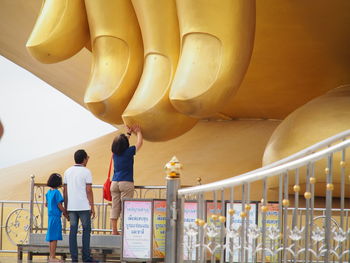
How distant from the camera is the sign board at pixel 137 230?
10.1 m

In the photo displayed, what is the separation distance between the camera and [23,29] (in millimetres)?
19000

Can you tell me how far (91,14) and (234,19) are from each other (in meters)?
2.15

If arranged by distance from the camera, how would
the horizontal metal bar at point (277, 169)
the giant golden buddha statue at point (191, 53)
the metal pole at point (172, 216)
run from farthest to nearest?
the giant golden buddha statue at point (191, 53), the metal pole at point (172, 216), the horizontal metal bar at point (277, 169)

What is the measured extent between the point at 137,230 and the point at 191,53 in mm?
2722

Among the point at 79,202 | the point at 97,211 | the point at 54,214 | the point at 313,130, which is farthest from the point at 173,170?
the point at 97,211

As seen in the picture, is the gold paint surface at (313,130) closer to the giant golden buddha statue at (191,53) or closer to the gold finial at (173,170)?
the giant golden buddha statue at (191,53)

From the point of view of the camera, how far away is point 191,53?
1198cm

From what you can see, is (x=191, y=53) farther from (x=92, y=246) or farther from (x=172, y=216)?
(x=172, y=216)

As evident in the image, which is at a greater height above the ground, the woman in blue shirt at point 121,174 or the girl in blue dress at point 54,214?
the woman in blue shirt at point 121,174

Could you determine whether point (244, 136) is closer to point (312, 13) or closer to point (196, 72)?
point (312, 13)

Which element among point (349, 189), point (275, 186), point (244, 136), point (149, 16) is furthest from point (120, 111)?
point (244, 136)

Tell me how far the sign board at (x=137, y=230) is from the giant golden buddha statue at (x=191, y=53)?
1.96 m

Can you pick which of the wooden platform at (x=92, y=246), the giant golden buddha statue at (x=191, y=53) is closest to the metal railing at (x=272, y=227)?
the wooden platform at (x=92, y=246)

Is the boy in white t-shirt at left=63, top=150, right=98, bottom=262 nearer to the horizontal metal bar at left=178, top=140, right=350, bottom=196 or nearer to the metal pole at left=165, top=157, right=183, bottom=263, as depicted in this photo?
the metal pole at left=165, top=157, right=183, bottom=263
